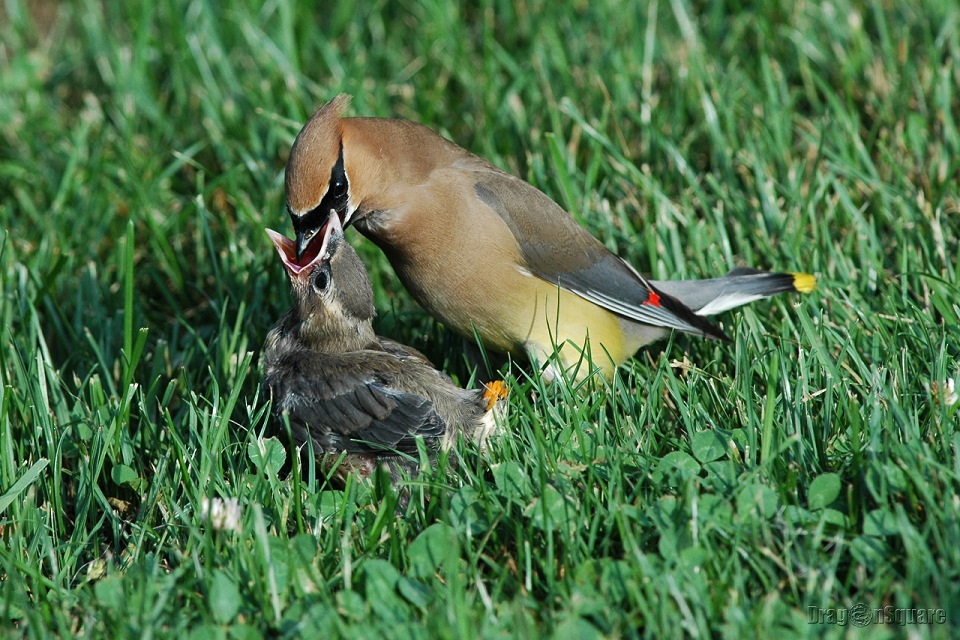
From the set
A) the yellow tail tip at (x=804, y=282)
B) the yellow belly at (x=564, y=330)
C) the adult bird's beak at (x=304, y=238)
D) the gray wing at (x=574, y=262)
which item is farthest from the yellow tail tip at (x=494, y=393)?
the yellow tail tip at (x=804, y=282)

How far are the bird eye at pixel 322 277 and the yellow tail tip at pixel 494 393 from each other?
67 cm

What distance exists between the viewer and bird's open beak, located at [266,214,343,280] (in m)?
3.72

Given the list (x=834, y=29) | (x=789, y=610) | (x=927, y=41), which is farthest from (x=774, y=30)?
(x=789, y=610)

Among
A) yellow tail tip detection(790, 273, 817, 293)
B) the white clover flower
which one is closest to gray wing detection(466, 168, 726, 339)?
yellow tail tip detection(790, 273, 817, 293)

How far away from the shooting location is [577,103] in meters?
5.58

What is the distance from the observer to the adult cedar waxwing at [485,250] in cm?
375

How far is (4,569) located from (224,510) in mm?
671

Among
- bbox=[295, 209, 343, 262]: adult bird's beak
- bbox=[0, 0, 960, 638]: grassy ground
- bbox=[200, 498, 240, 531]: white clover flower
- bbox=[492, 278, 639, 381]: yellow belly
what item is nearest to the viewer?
bbox=[0, 0, 960, 638]: grassy ground

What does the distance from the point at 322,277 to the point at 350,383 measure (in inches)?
15.5

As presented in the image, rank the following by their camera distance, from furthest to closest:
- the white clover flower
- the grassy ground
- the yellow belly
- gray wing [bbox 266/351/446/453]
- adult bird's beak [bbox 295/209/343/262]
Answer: the yellow belly
adult bird's beak [bbox 295/209/343/262]
gray wing [bbox 266/351/446/453]
the white clover flower
the grassy ground

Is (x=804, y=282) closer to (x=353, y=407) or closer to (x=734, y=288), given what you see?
(x=734, y=288)

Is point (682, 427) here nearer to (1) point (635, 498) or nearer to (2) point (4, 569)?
(1) point (635, 498)

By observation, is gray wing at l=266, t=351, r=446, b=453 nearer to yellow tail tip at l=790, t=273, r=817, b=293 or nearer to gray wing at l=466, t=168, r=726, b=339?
gray wing at l=466, t=168, r=726, b=339

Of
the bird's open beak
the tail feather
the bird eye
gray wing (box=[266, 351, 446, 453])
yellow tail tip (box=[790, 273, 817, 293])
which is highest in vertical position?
the bird's open beak
